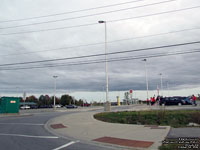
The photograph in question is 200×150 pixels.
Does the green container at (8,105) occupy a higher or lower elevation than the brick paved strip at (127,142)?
higher

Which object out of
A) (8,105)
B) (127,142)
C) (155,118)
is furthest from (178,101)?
(127,142)

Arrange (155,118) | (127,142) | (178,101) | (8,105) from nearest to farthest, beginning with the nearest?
(127,142), (155,118), (8,105), (178,101)

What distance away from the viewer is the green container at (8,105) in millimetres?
27681

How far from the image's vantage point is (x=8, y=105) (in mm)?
27844

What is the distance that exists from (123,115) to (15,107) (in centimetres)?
1770

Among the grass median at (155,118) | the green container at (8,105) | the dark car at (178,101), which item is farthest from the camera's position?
the dark car at (178,101)

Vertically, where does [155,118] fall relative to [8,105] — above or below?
below

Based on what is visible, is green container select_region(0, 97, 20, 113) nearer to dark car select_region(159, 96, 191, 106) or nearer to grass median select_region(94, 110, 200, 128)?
grass median select_region(94, 110, 200, 128)

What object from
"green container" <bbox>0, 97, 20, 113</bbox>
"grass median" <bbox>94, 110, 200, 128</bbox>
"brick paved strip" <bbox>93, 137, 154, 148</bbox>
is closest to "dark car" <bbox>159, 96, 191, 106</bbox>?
"grass median" <bbox>94, 110, 200, 128</bbox>

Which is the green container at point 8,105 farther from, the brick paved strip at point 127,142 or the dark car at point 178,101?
the dark car at point 178,101

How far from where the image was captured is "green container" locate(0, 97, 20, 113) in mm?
27681

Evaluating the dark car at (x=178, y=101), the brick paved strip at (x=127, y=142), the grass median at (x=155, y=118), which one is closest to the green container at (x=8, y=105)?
the grass median at (x=155, y=118)

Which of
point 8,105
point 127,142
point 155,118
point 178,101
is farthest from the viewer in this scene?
point 178,101

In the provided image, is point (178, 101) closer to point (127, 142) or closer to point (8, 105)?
point (8, 105)
